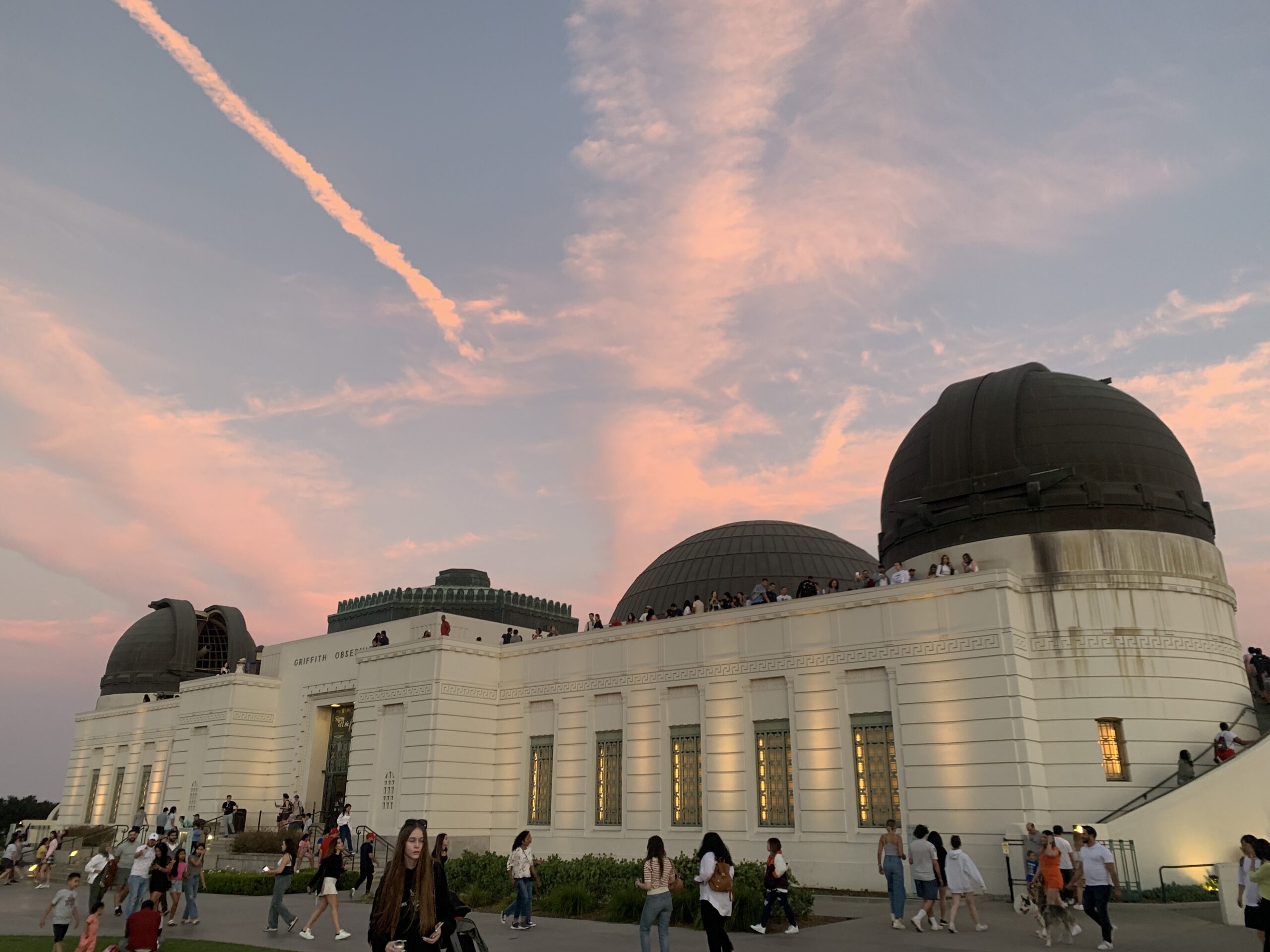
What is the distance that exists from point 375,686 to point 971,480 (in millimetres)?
21915

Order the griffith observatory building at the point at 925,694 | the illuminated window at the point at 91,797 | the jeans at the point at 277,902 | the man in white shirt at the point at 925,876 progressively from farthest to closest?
the illuminated window at the point at 91,797
the griffith observatory building at the point at 925,694
the jeans at the point at 277,902
the man in white shirt at the point at 925,876

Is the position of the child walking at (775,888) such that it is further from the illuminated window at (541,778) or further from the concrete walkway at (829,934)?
the illuminated window at (541,778)

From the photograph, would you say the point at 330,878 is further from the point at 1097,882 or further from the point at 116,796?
the point at 116,796

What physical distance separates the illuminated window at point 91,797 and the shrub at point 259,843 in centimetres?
2329

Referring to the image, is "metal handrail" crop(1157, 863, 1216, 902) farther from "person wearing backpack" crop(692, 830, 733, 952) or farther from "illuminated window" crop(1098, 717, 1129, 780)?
"person wearing backpack" crop(692, 830, 733, 952)

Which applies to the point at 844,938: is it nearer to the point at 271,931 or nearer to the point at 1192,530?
the point at 271,931

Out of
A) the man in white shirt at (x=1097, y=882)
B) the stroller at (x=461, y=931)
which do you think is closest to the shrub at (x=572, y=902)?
the man in white shirt at (x=1097, y=882)

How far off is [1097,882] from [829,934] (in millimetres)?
4827


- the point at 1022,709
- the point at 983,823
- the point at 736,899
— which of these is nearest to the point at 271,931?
the point at 736,899

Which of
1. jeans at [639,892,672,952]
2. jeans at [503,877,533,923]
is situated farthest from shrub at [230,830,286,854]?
jeans at [639,892,672,952]

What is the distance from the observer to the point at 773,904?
17.2 m

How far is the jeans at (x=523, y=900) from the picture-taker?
18156 millimetres

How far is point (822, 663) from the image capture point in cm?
2605

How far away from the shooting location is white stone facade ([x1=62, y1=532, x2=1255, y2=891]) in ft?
75.9
